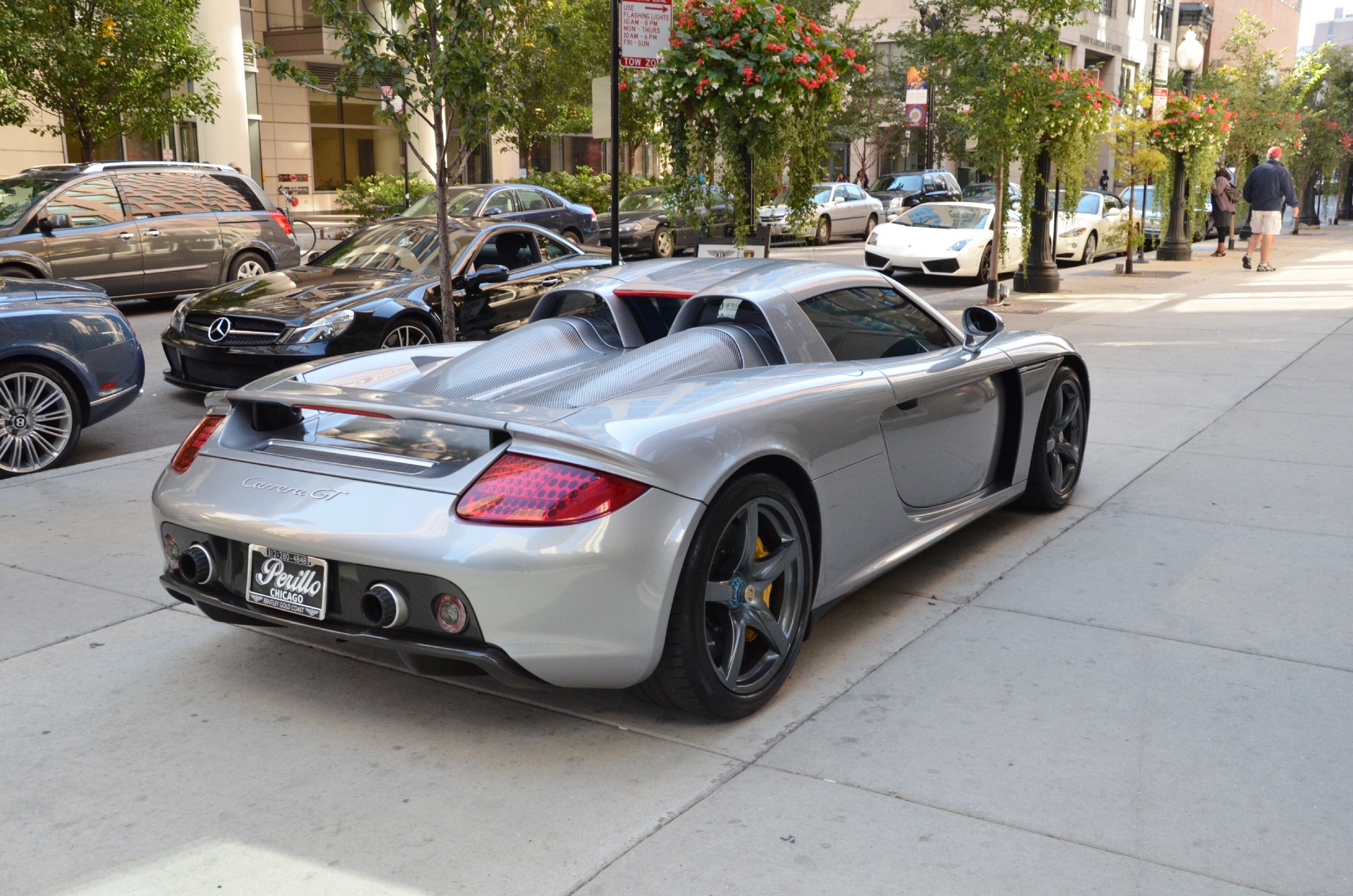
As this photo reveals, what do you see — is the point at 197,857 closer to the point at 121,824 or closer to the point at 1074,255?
the point at 121,824

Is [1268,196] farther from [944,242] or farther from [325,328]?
[325,328]

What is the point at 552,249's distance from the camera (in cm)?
1120

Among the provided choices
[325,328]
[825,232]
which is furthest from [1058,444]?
[825,232]

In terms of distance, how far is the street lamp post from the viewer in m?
21.8

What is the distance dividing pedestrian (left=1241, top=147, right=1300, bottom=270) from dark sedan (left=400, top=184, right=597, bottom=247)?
1067 centimetres

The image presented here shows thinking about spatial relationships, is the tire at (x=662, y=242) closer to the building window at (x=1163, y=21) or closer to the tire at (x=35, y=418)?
the tire at (x=35, y=418)

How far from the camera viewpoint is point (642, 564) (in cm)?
329

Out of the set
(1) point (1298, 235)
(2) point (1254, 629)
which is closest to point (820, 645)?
(2) point (1254, 629)

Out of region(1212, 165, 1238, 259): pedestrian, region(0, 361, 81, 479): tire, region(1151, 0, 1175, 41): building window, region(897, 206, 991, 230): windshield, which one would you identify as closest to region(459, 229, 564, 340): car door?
region(0, 361, 81, 479): tire

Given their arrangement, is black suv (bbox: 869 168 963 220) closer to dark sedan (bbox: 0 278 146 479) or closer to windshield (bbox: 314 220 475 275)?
windshield (bbox: 314 220 475 275)

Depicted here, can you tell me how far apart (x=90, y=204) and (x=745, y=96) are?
7826mm

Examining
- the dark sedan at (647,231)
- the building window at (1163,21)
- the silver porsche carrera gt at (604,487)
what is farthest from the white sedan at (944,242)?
the building window at (1163,21)

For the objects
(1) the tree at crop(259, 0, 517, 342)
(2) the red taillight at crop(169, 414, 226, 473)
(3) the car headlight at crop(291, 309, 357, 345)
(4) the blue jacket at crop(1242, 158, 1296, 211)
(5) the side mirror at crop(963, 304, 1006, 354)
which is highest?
(1) the tree at crop(259, 0, 517, 342)

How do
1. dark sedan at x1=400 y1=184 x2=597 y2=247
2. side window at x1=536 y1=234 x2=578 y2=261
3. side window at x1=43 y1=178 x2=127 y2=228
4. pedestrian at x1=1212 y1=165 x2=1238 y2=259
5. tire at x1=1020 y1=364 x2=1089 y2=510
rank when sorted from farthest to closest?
1. pedestrian at x1=1212 y1=165 x2=1238 y2=259
2. dark sedan at x1=400 y1=184 x2=597 y2=247
3. side window at x1=43 y1=178 x2=127 y2=228
4. side window at x1=536 y1=234 x2=578 y2=261
5. tire at x1=1020 y1=364 x2=1089 y2=510
